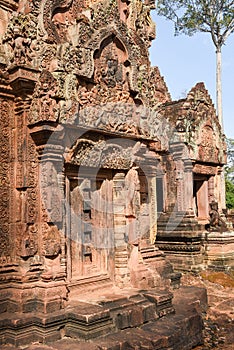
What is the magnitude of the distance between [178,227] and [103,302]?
267 inches

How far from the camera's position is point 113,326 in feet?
17.8

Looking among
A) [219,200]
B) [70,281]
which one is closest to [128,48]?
[70,281]

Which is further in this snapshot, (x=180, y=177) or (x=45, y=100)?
(x=180, y=177)

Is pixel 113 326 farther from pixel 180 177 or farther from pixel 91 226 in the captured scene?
pixel 180 177

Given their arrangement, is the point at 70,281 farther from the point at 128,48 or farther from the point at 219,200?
the point at 219,200

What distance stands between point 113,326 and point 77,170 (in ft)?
7.66

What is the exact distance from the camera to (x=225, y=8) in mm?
19141

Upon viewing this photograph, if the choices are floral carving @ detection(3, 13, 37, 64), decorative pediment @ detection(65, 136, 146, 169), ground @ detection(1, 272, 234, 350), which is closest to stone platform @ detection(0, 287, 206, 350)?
ground @ detection(1, 272, 234, 350)

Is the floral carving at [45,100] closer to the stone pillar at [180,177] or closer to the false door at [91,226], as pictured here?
the false door at [91,226]

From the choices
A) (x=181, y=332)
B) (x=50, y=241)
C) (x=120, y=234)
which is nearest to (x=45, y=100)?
(x=50, y=241)

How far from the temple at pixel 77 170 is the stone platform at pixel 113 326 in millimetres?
19

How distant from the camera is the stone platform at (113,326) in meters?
4.91

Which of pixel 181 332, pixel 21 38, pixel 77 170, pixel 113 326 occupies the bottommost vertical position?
pixel 181 332

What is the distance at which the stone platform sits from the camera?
4.91 metres
